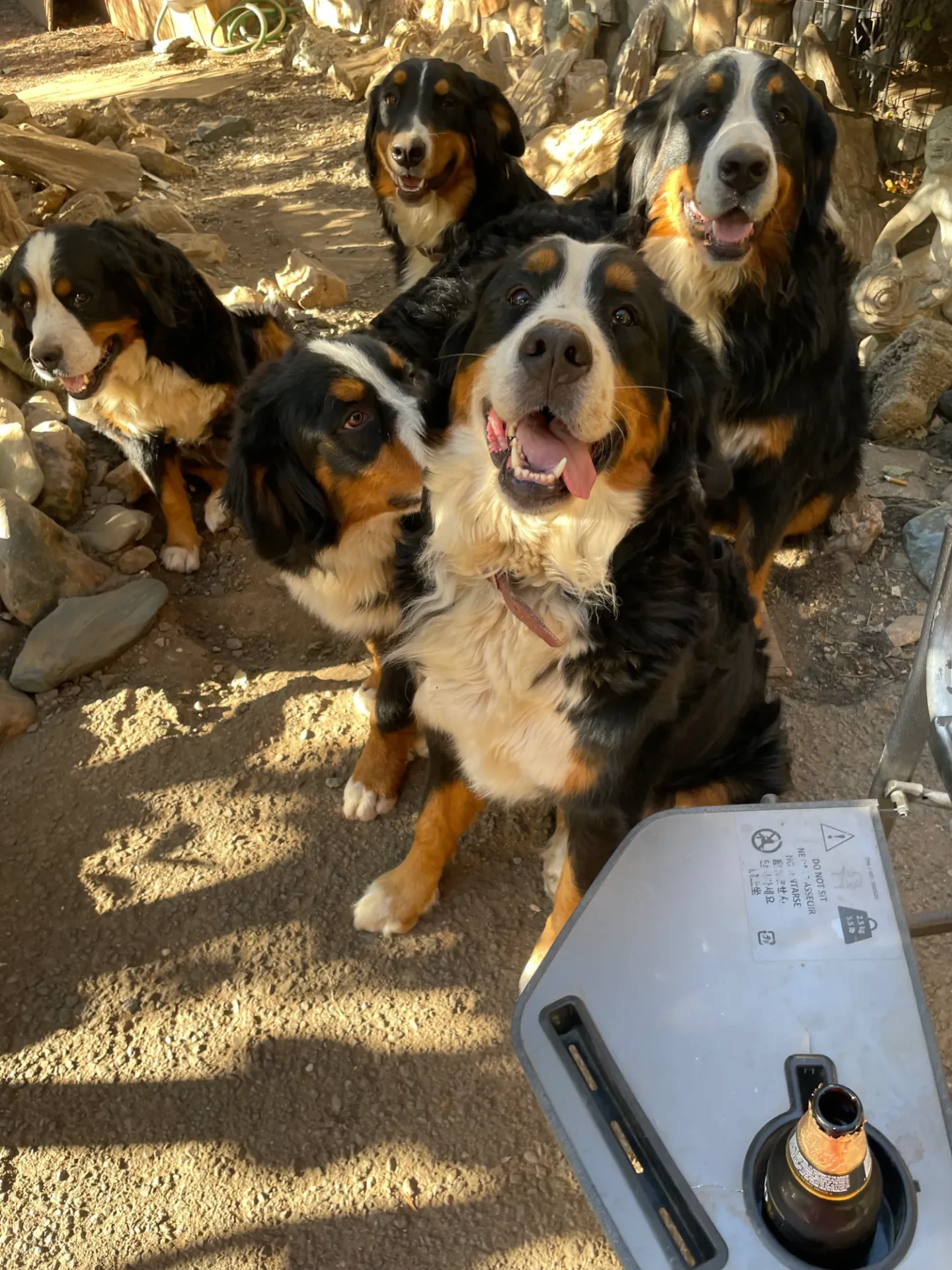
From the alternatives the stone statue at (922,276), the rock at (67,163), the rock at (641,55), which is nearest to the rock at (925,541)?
the stone statue at (922,276)

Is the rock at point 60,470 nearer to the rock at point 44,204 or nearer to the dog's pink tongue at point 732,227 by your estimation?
the dog's pink tongue at point 732,227

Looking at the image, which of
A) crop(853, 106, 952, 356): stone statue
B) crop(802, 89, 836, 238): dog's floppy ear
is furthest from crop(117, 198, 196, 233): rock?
crop(802, 89, 836, 238): dog's floppy ear

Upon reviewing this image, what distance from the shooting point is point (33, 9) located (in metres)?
13.2

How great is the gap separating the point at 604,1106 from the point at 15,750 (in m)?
2.35

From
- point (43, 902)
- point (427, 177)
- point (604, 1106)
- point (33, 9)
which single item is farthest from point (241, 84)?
point (604, 1106)

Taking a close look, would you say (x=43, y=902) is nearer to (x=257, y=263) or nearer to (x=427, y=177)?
(x=427, y=177)

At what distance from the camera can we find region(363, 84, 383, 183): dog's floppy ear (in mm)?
3689

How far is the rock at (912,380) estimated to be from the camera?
3998 millimetres

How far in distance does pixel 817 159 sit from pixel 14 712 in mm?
3053

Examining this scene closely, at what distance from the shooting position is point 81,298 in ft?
10.1

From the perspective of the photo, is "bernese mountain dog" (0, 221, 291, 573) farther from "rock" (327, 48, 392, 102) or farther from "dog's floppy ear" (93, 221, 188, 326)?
"rock" (327, 48, 392, 102)

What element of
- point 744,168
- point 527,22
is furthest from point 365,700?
point 527,22

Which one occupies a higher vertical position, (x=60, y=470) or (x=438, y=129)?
(x=438, y=129)

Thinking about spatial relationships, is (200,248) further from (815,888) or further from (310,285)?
(815,888)
